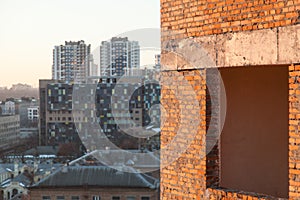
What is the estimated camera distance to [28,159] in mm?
85125

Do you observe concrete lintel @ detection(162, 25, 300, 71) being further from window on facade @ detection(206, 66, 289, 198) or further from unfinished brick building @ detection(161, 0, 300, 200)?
window on facade @ detection(206, 66, 289, 198)

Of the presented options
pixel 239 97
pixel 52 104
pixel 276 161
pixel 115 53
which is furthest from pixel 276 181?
pixel 52 104

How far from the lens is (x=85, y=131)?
89.6m

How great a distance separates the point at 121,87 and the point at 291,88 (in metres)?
83.1

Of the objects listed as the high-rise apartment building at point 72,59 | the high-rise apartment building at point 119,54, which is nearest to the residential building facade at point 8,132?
the high-rise apartment building at point 72,59

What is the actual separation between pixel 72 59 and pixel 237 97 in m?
86.7

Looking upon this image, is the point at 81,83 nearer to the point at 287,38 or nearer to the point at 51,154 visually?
the point at 51,154

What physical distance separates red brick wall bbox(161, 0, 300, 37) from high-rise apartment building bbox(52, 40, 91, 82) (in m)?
75.3

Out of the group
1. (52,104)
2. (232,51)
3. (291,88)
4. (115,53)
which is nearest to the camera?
(291,88)

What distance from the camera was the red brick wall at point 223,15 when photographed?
4.86 metres

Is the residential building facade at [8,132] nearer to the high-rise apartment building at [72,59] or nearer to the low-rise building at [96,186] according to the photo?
the high-rise apartment building at [72,59]

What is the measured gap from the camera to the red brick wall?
16.0 feet

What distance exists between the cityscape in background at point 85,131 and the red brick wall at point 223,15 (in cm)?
3972

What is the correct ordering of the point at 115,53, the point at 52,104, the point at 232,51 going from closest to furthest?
the point at 232,51 → the point at 115,53 → the point at 52,104
